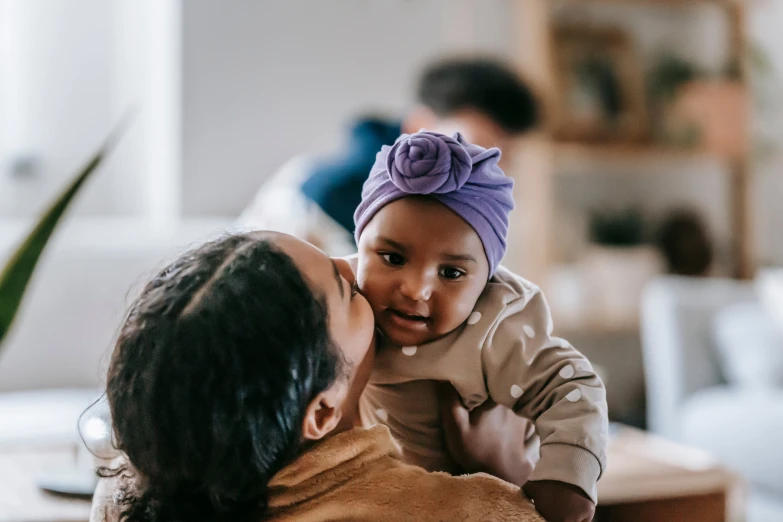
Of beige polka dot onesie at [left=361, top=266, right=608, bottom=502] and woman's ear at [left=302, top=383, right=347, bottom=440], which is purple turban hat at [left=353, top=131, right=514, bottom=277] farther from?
woman's ear at [left=302, top=383, right=347, bottom=440]

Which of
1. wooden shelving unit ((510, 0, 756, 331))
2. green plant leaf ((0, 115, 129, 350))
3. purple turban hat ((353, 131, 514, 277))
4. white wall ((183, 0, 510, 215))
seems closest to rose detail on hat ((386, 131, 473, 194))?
purple turban hat ((353, 131, 514, 277))

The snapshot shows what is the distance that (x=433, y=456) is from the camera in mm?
724

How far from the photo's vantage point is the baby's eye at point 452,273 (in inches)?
26.7

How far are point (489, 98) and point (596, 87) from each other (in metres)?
1.53

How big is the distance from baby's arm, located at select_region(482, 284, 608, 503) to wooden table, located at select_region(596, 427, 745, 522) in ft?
2.23

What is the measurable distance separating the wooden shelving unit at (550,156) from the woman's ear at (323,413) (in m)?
2.65

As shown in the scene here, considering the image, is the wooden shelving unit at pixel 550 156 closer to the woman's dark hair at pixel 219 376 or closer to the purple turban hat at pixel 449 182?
the purple turban hat at pixel 449 182

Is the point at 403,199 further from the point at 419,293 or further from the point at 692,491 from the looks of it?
the point at 692,491

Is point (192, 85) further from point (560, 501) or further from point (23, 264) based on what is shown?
point (560, 501)

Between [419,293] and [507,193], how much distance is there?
Answer: 0.11 metres

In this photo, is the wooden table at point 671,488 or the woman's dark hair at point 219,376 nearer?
the woman's dark hair at point 219,376

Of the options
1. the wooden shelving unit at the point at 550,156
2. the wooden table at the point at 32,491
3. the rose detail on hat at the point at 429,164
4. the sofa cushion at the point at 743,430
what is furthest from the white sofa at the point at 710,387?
the rose detail on hat at the point at 429,164

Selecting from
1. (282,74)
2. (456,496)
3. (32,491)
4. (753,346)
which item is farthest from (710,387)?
(456,496)

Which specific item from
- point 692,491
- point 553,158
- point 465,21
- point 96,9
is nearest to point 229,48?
point 96,9
